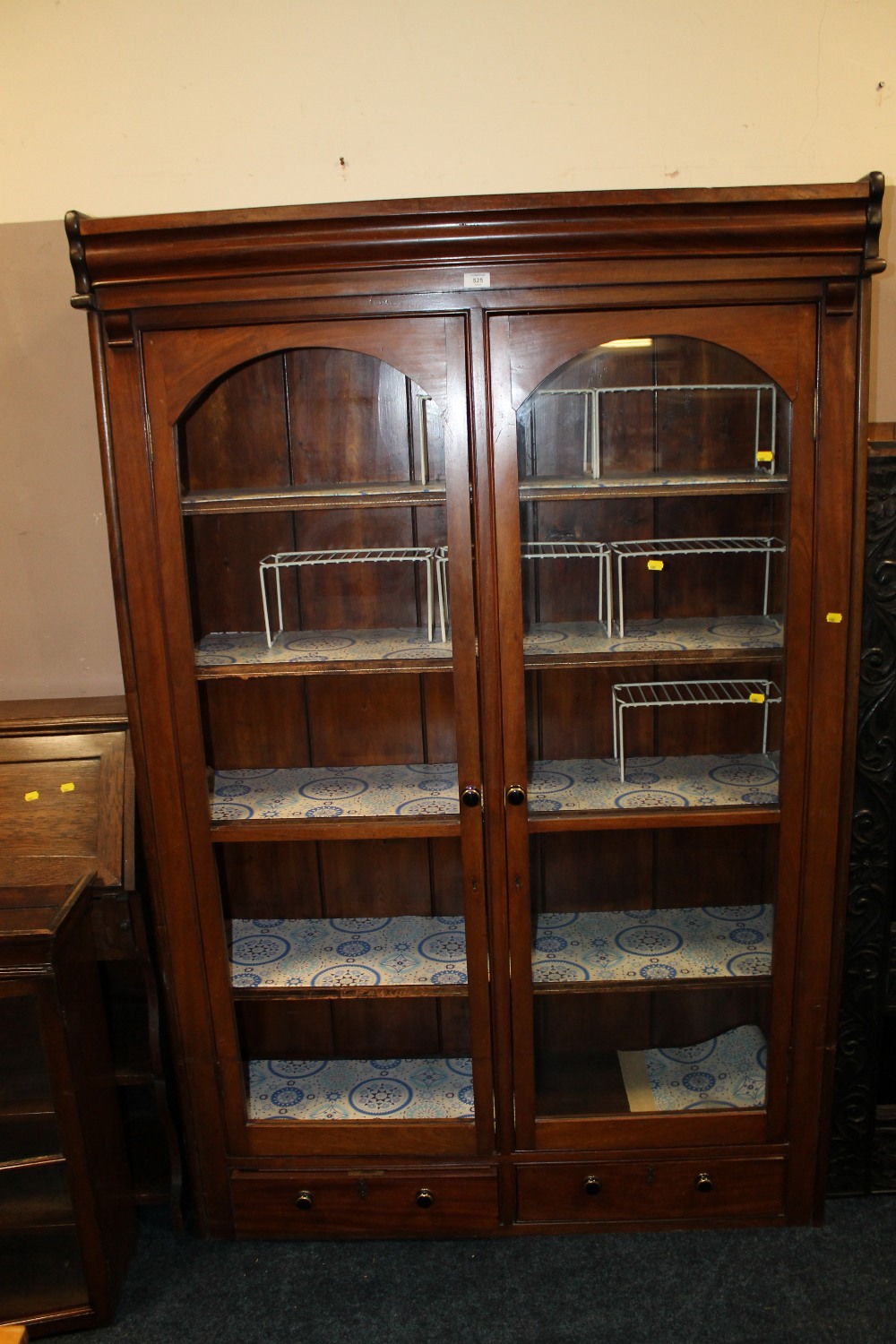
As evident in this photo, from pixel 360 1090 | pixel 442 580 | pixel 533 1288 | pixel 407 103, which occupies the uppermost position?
pixel 407 103

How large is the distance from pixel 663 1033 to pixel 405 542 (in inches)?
48.9

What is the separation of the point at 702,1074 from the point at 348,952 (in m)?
0.81

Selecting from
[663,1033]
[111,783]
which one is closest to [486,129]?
[111,783]

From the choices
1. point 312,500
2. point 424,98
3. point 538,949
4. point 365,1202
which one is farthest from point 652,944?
point 424,98

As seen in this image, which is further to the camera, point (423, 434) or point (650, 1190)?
point (650, 1190)

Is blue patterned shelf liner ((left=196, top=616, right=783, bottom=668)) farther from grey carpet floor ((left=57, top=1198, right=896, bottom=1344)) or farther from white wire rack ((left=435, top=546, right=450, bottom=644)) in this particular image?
grey carpet floor ((left=57, top=1198, right=896, bottom=1344))

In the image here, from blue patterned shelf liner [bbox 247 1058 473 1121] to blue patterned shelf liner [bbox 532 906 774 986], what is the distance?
0.34 meters

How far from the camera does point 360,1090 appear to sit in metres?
2.08

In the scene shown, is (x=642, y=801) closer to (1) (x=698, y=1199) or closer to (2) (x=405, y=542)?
(2) (x=405, y=542)

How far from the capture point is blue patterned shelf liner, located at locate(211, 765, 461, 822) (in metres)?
1.89

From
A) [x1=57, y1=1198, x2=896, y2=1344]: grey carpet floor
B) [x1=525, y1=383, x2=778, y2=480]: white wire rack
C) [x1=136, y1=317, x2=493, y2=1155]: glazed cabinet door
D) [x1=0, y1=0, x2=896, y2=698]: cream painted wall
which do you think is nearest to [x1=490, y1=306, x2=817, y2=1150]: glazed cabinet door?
[x1=525, y1=383, x2=778, y2=480]: white wire rack

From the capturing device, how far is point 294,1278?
6.39 ft

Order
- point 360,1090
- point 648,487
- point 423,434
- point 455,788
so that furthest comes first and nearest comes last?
point 360,1090 < point 455,788 < point 423,434 < point 648,487

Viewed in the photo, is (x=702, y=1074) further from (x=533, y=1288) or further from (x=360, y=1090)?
(x=360, y=1090)
